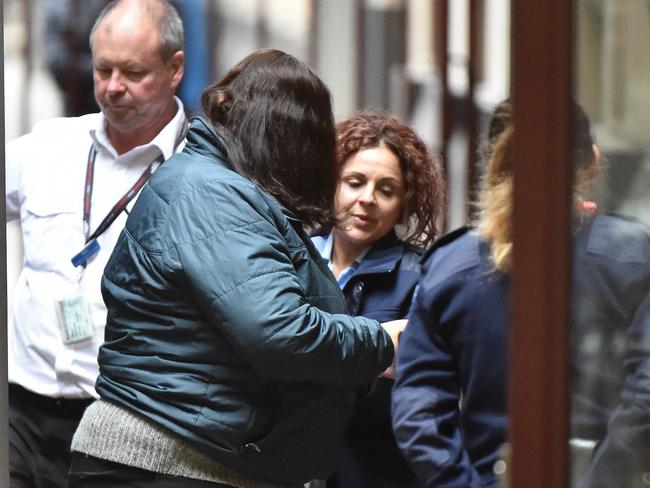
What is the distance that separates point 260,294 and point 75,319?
1.14m

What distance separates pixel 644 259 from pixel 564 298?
0.12m

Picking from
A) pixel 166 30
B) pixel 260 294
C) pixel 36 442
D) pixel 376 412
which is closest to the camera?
pixel 260 294

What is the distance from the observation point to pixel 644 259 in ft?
6.12

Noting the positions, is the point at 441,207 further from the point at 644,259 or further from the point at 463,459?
the point at 644,259

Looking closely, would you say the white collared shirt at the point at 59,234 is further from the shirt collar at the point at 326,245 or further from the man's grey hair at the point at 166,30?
the shirt collar at the point at 326,245

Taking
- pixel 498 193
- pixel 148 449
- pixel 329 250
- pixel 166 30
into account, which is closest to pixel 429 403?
pixel 498 193

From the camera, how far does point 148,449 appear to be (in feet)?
8.11

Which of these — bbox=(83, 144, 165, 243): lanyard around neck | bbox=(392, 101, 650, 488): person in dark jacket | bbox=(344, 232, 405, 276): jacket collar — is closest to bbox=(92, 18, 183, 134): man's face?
bbox=(83, 144, 165, 243): lanyard around neck

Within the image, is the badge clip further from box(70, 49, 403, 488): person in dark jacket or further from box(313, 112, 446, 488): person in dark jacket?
box(70, 49, 403, 488): person in dark jacket

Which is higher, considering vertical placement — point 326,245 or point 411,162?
point 411,162

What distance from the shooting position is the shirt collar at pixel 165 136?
351cm

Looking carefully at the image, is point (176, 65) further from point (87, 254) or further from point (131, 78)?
point (87, 254)

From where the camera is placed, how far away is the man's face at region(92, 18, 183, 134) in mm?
3537

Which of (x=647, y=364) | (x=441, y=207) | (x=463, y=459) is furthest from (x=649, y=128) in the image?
(x=441, y=207)
